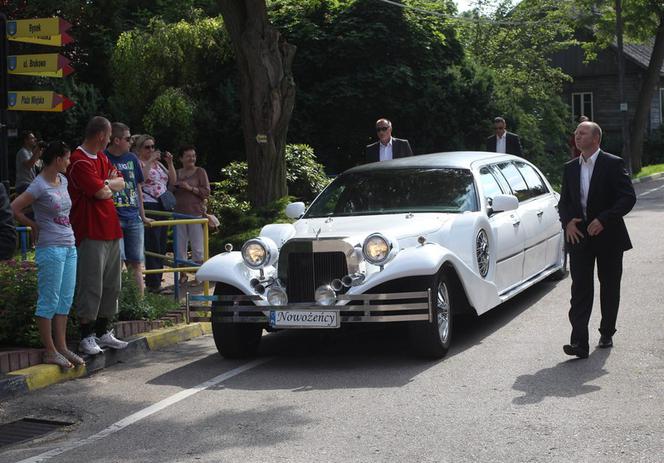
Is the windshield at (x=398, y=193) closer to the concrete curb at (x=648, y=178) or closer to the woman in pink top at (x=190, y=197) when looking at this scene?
the woman in pink top at (x=190, y=197)

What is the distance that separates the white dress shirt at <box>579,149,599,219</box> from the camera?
8391mm

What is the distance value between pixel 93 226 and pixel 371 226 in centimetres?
235

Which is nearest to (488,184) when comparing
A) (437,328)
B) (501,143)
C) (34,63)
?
(437,328)

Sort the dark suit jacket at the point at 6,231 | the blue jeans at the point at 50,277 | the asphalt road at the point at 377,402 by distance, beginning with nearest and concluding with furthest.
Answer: the asphalt road at the point at 377,402 → the dark suit jacket at the point at 6,231 → the blue jeans at the point at 50,277

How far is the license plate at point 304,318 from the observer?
812cm

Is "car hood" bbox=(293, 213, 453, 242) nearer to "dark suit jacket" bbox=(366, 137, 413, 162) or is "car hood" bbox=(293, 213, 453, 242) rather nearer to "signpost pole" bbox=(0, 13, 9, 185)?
"signpost pole" bbox=(0, 13, 9, 185)

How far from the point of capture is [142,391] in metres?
7.78

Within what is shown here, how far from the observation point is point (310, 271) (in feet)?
27.6

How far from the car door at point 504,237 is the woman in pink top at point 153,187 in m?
4.13

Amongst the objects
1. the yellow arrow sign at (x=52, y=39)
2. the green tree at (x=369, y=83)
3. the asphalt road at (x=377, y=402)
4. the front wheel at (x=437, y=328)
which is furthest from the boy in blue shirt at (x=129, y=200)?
the green tree at (x=369, y=83)

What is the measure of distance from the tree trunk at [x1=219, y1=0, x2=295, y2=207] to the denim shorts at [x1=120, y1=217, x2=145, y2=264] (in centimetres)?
394

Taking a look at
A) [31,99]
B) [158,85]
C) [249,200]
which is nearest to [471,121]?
[158,85]

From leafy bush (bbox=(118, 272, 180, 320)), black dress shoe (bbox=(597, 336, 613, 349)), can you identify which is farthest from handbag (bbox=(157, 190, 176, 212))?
black dress shoe (bbox=(597, 336, 613, 349))

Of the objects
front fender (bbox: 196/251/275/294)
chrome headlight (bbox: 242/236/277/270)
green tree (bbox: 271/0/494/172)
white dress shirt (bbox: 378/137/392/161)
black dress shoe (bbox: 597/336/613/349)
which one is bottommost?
black dress shoe (bbox: 597/336/613/349)
